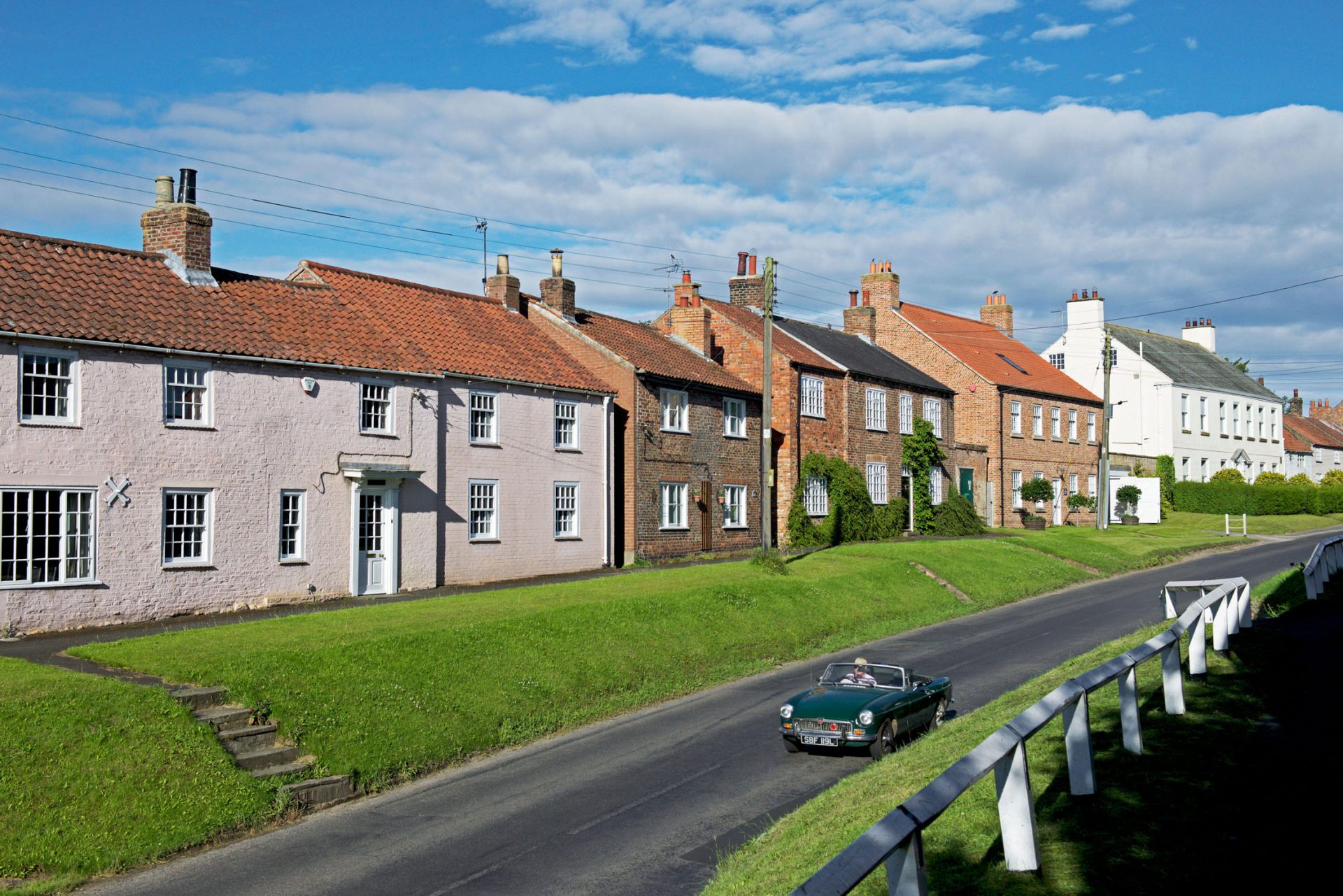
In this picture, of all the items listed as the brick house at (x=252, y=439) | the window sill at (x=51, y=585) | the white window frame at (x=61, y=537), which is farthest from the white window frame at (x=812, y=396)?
the window sill at (x=51, y=585)

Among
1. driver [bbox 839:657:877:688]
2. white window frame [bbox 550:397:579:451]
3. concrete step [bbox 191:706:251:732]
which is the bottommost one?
concrete step [bbox 191:706:251:732]

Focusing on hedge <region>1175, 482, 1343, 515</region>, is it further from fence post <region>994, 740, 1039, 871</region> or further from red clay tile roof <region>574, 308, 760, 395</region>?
fence post <region>994, 740, 1039, 871</region>

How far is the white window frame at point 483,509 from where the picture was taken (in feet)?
103

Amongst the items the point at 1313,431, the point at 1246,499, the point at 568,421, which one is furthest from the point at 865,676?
the point at 1313,431

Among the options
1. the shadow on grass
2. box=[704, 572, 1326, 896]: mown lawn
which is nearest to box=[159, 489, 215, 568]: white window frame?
box=[704, 572, 1326, 896]: mown lawn

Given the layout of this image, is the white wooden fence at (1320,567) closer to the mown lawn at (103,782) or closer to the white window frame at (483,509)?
the mown lawn at (103,782)

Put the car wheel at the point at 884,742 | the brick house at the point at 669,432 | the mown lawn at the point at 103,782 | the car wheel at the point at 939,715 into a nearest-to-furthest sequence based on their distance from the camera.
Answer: the mown lawn at the point at 103,782, the car wheel at the point at 884,742, the car wheel at the point at 939,715, the brick house at the point at 669,432

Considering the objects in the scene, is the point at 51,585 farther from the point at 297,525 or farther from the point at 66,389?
the point at 297,525

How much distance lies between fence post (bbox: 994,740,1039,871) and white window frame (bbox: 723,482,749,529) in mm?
33092

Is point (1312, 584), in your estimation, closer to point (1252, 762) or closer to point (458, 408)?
point (1252, 762)

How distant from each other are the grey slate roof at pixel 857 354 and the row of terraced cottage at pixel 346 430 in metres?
0.82

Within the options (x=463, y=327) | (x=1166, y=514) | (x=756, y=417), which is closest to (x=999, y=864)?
(x=463, y=327)

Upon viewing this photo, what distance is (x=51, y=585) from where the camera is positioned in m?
22.6

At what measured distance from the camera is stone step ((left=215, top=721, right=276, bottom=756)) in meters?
14.8
